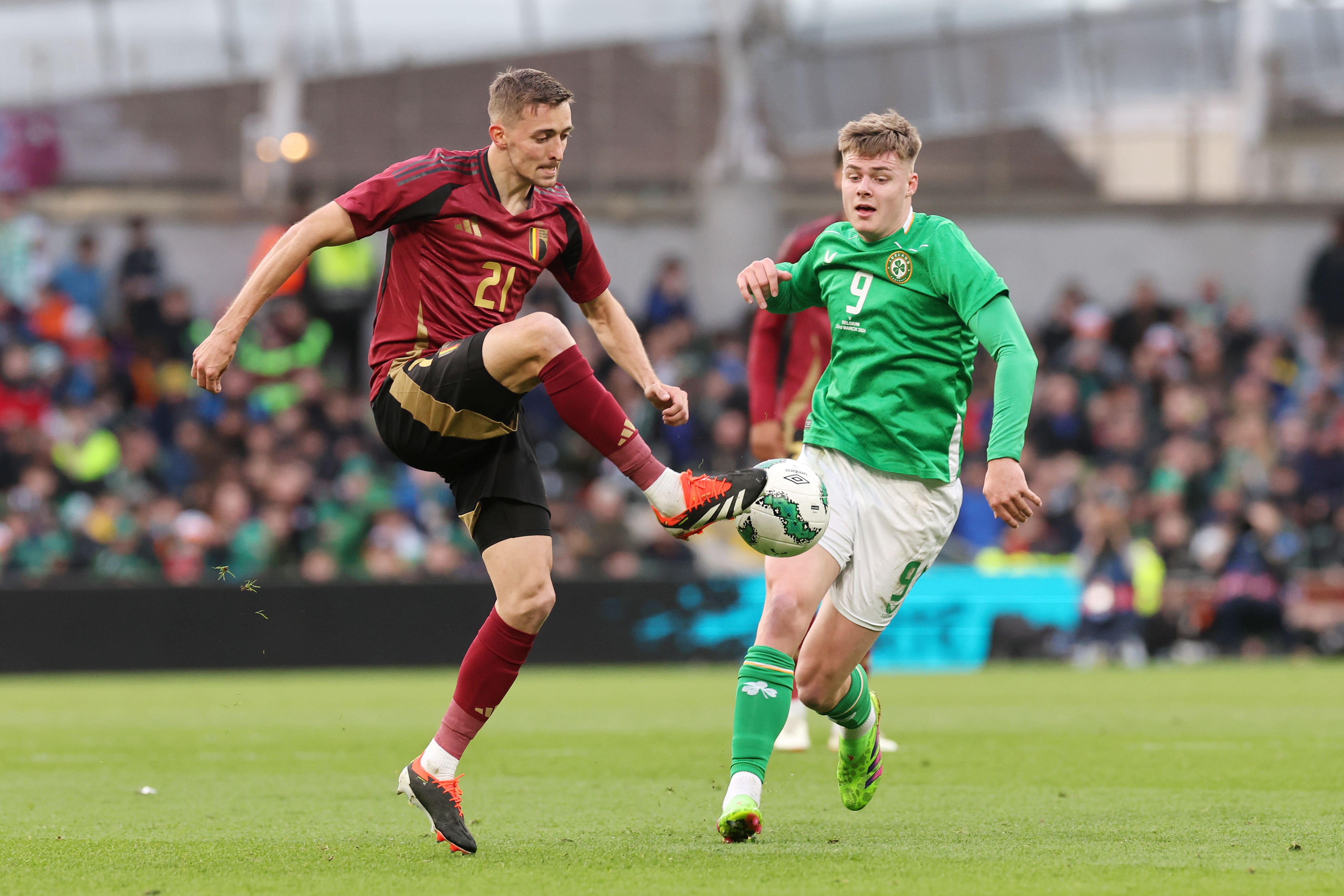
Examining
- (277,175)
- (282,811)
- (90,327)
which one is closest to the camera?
(282,811)

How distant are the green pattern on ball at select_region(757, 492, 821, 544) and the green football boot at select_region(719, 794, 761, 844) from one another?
0.80 meters

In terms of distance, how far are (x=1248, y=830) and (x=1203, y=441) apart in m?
13.3

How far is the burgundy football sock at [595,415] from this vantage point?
533cm

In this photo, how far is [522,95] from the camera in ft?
18.6

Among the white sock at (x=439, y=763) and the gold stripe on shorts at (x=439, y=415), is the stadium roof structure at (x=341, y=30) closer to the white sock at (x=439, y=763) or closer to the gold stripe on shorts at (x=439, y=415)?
the gold stripe on shorts at (x=439, y=415)

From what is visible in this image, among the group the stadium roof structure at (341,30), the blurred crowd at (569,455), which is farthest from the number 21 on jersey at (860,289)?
the stadium roof structure at (341,30)

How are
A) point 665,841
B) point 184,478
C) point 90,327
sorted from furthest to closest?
point 90,327, point 184,478, point 665,841

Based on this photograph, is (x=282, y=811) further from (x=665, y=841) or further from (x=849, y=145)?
(x=849, y=145)

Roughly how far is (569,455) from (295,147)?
5.47 metres

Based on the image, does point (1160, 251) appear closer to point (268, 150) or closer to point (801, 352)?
point (268, 150)

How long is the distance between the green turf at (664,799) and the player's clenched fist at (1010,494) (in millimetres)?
983

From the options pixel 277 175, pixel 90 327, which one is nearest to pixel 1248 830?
pixel 90 327

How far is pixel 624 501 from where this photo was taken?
1759 cm

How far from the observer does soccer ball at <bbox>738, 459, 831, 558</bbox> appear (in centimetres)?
533
